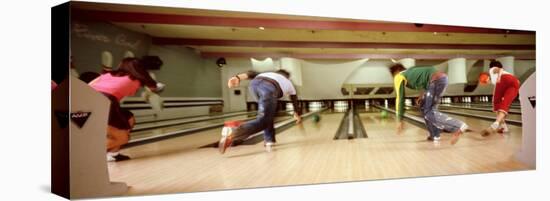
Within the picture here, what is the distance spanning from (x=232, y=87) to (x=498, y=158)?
2.84 m

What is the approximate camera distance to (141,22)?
2910 mm

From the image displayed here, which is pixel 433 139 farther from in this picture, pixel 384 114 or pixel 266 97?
pixel 266 97

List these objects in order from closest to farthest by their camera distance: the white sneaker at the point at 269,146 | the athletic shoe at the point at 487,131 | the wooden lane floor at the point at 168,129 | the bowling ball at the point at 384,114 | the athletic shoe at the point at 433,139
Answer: the wooden lane floor at the point at 168,129 < the white sneaker at the point at 269,146 < the bowling ball at the point at 384,114 < the athletic shoe at the point at 433,139 < the athletic shoe at the point at 487,131

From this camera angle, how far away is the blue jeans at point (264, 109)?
128 inches

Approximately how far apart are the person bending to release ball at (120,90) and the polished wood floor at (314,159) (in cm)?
11

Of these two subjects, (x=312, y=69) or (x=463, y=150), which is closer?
(x=312, y=69)

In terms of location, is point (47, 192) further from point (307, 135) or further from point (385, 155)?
point (385, 155)

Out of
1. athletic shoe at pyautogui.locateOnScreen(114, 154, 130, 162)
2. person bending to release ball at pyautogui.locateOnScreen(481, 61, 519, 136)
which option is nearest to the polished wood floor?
athletic shoe at pyautogui.locateOnScreen(114, 154, 130, 162)

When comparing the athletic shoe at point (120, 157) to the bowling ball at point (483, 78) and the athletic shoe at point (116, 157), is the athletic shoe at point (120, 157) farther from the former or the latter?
the bowling ball at point (483, 78)

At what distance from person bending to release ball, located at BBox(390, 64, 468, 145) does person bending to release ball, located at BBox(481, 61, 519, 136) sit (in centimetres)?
46

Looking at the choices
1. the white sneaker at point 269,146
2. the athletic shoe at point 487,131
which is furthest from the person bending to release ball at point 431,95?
the white sneaker at point 269,146

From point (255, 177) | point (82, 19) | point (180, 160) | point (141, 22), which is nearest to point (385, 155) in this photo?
point (255, 177)

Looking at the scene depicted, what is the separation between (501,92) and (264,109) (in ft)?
8.56

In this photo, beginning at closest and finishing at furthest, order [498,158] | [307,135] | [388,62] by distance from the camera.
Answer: [307,135] → [388,62] → [498,158]
